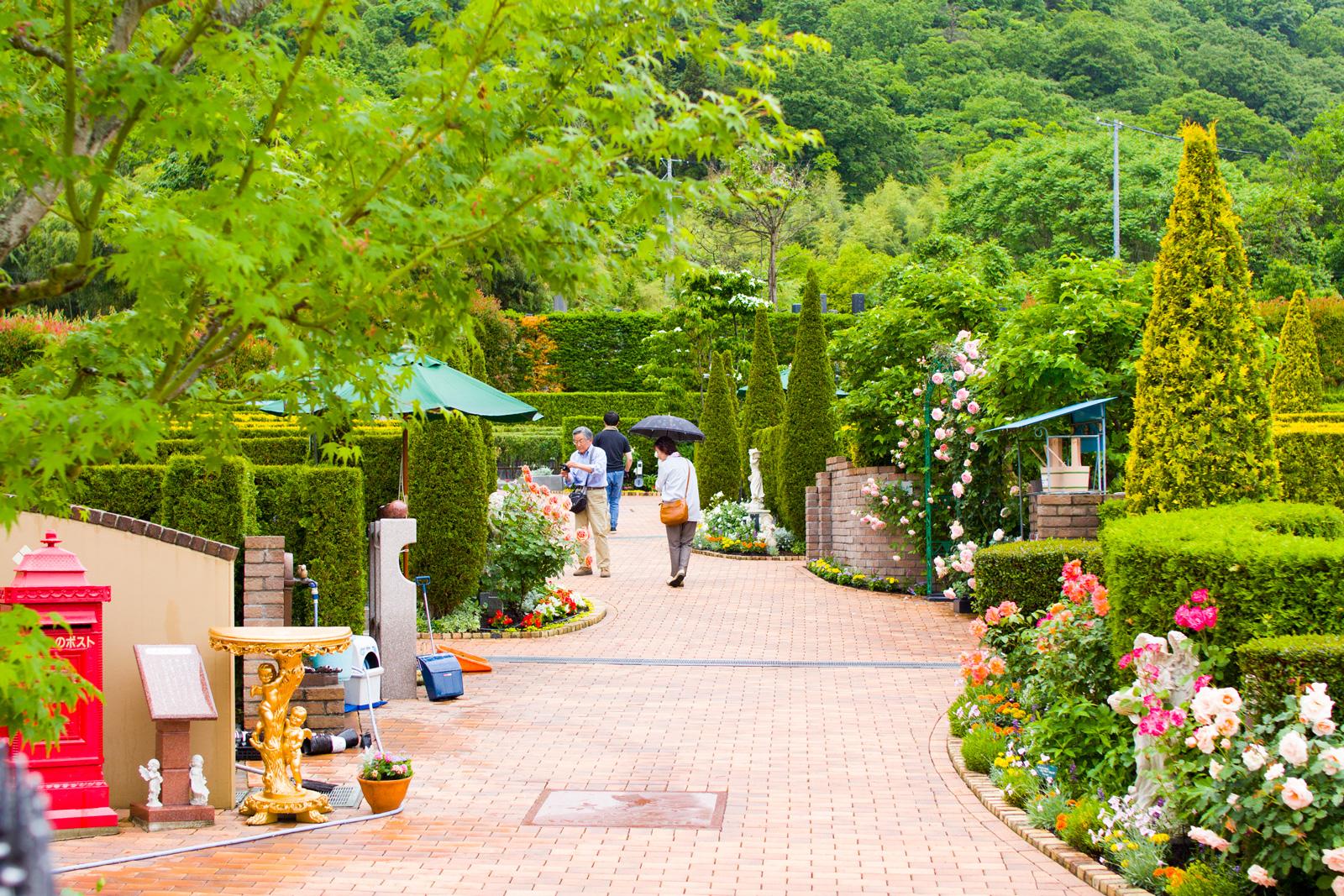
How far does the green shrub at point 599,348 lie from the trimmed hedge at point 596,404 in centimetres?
415

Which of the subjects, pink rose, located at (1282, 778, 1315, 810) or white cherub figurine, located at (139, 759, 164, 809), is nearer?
pink rose, located at (1282, 778, 1315, 810)

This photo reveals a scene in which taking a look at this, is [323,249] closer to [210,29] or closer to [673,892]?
[210,29]

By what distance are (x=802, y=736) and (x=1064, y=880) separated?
2.97 meters

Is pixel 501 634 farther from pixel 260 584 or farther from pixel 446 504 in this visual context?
pixel 260 584

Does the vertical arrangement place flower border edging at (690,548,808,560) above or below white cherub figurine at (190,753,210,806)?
above

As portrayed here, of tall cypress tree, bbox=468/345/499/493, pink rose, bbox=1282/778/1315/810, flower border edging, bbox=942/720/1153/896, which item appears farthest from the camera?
tall cypress tree, bbox=468/345/499/493

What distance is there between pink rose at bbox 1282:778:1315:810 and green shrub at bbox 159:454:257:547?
5.84 metres

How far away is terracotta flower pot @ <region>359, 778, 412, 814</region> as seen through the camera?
632 centimetres

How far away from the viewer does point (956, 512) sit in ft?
45.2

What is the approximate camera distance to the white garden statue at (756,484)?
20859 millimetres

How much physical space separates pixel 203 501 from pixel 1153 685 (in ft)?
17.9

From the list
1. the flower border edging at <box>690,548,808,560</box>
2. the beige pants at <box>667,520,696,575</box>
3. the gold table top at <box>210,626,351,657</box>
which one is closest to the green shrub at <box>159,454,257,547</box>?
the gold table top at <box>210,626,351,657</box>

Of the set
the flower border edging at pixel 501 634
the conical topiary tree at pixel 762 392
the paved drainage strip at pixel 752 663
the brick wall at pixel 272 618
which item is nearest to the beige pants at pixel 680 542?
the flower border edging at pixel 501 634

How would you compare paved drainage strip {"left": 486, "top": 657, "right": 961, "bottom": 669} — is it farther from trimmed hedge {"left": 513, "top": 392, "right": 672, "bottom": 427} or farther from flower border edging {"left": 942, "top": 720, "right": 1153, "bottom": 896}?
trimmed hedge {"left": 513, "top": 392, "right": 672, "bottom": 427}
